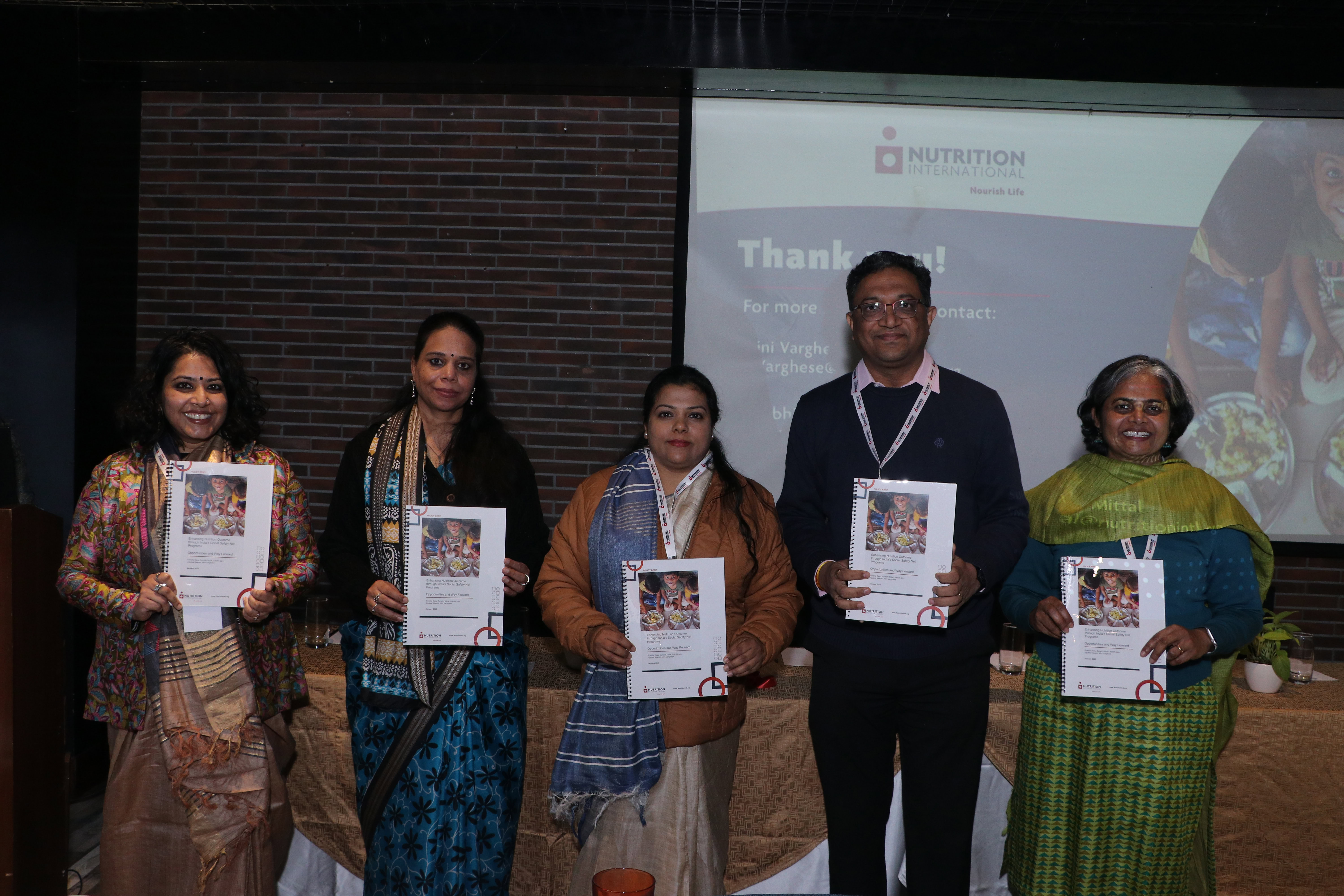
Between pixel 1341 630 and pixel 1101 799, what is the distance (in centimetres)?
283

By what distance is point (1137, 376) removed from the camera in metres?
2.57

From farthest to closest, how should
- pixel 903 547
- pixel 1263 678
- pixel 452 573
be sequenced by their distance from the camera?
pixel 1263 678
pixel 452 573
pixel 903 547

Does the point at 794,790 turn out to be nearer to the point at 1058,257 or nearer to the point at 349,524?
the point at 349,524

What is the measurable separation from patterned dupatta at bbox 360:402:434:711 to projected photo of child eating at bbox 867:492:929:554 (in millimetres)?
1221

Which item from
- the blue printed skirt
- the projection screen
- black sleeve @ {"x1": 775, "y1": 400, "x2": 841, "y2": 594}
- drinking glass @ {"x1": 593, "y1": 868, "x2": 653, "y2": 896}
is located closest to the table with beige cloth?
the blue printed skirt

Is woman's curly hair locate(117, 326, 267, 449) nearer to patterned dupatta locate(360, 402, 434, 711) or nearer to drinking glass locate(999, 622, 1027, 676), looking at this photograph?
patterned dupatta locate(360, 402, 434, 711)

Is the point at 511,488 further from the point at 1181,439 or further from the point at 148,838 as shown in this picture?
the point at 1181,439

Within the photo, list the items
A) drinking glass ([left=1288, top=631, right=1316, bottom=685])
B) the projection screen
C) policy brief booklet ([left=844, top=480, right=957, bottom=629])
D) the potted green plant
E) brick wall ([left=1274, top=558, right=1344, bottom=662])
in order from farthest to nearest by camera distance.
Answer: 1. brick wall ([left=1274, top=558, right=1344, bottom=662])
2. the projection screen
3. drinking glass ([left=1288, top=631, right=1316, bottom=685])
4. the potted green plant
5. policy brief booklet ([left=844, top=480, right=957, bottom=629])

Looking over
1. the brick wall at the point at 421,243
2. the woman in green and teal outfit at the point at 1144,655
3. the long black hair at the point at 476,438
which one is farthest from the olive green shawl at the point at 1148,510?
the brick wall at the point at 421,243

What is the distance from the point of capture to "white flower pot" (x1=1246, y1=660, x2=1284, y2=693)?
3410mm

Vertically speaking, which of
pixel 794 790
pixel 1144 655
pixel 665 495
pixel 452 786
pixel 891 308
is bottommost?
pixel 794 790

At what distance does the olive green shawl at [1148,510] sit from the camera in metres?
2.54

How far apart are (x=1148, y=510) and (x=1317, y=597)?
106 inches

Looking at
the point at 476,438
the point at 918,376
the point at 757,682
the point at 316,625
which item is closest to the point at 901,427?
the point at 918,376
